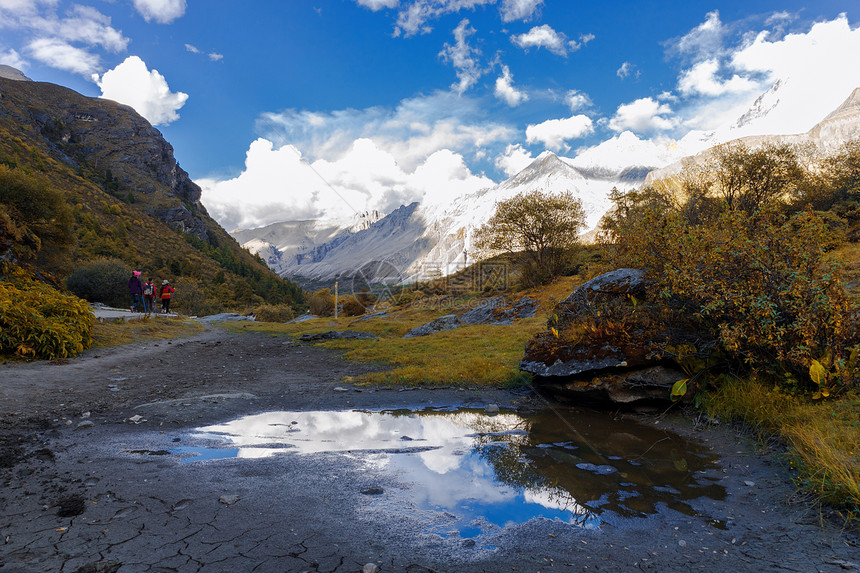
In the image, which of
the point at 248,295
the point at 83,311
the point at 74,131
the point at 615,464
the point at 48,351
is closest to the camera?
the point at 615,464

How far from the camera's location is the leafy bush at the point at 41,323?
1052 cm

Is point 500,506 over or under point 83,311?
under

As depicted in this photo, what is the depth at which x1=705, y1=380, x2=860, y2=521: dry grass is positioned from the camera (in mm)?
3889

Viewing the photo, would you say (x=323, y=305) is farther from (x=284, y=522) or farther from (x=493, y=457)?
(x=284, y=522)

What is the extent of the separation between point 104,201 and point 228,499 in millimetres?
102323

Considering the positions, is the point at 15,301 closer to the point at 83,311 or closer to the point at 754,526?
the point at 83,311

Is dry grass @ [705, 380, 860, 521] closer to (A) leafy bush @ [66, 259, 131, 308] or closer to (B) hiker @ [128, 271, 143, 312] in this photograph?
(B) hiker @ [128, 271, 143, 312]

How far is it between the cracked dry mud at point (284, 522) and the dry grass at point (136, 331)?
988cm

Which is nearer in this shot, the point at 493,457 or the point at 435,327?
the point at 493,457

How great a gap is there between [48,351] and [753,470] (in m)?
16.0

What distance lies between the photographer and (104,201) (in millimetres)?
80562

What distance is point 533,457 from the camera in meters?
5.62

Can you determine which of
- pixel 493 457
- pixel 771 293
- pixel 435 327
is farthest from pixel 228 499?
pixel 435 327

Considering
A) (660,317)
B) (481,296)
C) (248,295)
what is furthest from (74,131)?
(660,317)
